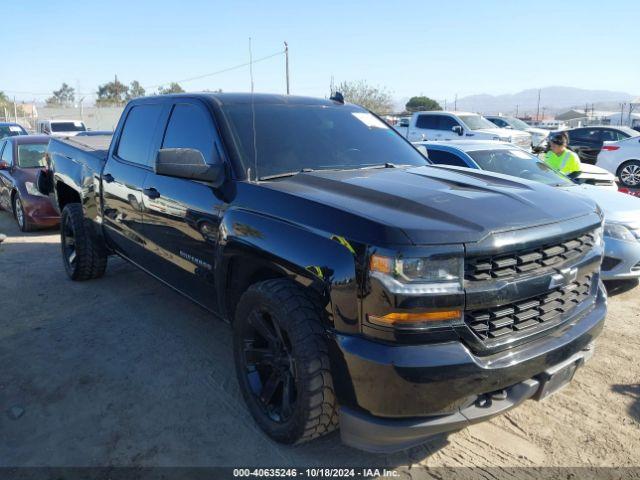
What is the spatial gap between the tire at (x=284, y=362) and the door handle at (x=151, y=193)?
4.32ft

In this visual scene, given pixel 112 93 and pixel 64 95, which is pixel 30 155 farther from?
pixel 64 95

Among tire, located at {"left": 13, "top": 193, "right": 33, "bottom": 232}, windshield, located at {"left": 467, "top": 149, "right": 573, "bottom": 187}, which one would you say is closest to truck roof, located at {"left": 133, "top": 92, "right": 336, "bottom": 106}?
windshield, located at {"left": 467, "top": 149, "right": 573, "bottom": 187}

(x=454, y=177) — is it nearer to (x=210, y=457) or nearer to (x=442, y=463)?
(x=442, y=463)

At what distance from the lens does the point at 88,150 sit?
527 centimetres

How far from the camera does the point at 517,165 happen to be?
244 inches

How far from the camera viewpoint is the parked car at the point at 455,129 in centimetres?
1536

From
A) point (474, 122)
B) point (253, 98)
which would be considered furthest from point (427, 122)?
point (253, 98)

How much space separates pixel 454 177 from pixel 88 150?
149 inches

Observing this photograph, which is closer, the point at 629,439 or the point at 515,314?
the point at 515,314

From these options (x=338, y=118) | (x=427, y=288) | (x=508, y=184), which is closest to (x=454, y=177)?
(x=508, y=184)

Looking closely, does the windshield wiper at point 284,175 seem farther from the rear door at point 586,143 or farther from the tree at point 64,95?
the tree at point 64,95

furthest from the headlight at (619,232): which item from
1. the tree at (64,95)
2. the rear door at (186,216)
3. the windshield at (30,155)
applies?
the tree at (64,95)

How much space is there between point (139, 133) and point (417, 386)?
325 centimetres

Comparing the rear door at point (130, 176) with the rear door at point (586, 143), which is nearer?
the rear door at point (130, 176)
